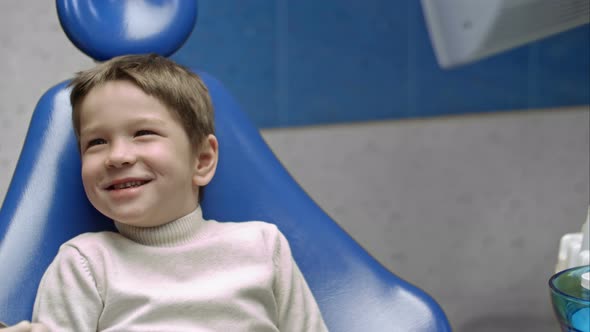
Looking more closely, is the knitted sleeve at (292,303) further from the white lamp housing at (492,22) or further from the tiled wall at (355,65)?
the tiled wall at (355,65)

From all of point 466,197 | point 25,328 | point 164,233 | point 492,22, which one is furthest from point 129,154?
point 466,197

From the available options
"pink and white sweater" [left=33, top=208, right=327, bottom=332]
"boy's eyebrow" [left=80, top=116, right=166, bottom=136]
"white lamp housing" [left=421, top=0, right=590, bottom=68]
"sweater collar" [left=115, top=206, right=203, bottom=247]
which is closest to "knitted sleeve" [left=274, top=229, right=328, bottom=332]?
"pink and white sweater" [left=33, top=208, right=327, bottom=332]

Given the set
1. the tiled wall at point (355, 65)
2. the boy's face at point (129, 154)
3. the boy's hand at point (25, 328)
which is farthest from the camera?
the tiled wall at point (355, 65)

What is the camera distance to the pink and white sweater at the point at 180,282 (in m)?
0.98

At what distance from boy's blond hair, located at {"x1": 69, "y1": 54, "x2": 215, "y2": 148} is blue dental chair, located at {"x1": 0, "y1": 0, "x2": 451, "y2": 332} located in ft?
0.23

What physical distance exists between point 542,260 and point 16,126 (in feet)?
4.25

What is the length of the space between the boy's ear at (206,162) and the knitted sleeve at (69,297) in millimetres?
185

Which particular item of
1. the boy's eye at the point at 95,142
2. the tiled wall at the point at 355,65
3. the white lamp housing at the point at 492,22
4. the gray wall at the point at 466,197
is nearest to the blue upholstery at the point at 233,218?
the boy's eye at the point at 95,142

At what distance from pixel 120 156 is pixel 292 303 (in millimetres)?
290

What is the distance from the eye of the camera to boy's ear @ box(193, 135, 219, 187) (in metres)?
1.09

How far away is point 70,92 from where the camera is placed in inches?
43.8

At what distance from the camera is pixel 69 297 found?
0.97 m

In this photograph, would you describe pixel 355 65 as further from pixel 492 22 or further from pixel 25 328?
pixel 25 328

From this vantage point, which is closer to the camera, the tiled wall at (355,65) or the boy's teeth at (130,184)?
the boy's teeth at (130,184)
